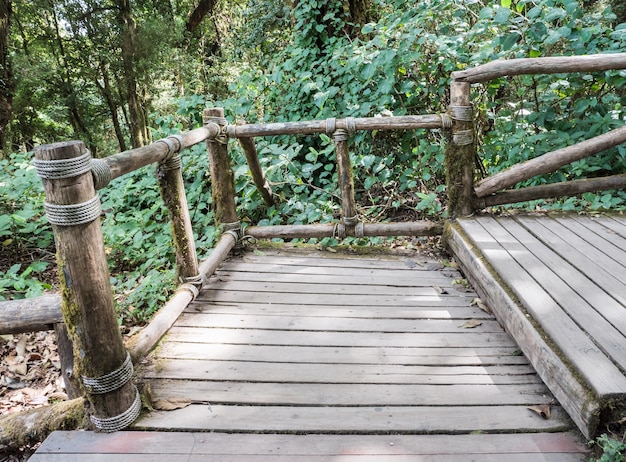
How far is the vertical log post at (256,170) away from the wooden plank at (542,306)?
171 cm

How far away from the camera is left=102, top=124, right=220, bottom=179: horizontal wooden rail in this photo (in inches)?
69.1

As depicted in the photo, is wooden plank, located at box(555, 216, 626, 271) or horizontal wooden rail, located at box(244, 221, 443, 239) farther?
horizontal wooden rail, located at box(244, 221, 443, 239)

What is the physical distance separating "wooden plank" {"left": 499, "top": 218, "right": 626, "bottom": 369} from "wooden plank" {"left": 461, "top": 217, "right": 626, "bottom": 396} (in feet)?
0.11

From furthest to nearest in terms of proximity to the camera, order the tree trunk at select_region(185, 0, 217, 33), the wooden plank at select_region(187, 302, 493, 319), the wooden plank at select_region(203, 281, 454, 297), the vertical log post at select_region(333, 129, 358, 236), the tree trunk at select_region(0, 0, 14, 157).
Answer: the tree trunk at select_region(185, 0, 217, 33)
the tree trunk at select_region(0, 0, 14, 157)
the vertical log post at select_region(333, 129, 358, 236)
the wooden plank at select_region(203, 281, 454, 297)
the wooden plank at select_region(187, 302, 493, 319)

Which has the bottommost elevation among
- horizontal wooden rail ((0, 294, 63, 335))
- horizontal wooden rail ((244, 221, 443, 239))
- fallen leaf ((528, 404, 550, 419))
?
fallen leaf ((528, 404, 550, 419))

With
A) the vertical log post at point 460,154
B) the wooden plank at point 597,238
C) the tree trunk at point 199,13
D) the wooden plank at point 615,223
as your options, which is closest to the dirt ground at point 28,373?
the vertical log post at point 460,154

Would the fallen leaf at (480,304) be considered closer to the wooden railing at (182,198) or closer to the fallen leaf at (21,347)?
the wooden railing at (182,198)

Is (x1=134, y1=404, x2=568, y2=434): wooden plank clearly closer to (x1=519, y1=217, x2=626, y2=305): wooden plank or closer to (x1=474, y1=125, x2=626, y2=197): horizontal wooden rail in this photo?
(x1=519, y1=217, x2=626, y2=305): wooden plank

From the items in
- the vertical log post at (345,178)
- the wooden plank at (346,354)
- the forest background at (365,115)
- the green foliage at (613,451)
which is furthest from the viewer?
the forest background at (365,115)

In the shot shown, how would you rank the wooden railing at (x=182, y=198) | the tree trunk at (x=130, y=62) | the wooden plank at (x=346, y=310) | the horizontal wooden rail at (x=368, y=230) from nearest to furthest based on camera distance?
1. the wooden railing at (x=182, y=198)
2. the wooden plank at (x=346, y=310)
3. the horizontal wooden rail at (x=368, y=230)
4. the tree trunk at (x=130, y=62)

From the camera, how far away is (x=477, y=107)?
367 centimetres

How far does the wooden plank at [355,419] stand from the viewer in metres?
1.64

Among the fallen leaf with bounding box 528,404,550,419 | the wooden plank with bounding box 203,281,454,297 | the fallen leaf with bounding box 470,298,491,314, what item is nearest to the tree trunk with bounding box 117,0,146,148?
the wooden plank with bounding box 203,281,454,297

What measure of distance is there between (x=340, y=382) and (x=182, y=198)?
1.33 meters
